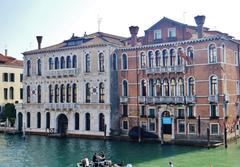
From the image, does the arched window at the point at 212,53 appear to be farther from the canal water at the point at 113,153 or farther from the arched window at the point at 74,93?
the arched window at the point at 74,93

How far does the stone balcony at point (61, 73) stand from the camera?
112ft

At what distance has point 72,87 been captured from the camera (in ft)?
113

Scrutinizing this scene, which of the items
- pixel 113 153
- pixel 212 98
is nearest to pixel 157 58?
pixel 212 98

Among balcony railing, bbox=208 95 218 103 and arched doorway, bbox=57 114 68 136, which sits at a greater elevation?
balcony railing, bbox=208 95 218 103

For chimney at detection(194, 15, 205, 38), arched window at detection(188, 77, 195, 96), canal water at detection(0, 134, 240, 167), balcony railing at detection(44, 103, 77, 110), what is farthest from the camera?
balcony railing at detection(44, 103, 77, 110)

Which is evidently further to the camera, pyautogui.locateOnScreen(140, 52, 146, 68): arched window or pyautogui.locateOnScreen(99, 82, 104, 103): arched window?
pyautogui.locateOnScreen(99, 82, 104, 103): arched window

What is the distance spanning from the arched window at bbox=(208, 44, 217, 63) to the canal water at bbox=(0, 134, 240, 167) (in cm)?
575

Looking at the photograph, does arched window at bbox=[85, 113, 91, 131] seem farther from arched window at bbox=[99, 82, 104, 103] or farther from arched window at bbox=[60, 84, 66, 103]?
arched window at bbox=[60, 84, 66, 103]

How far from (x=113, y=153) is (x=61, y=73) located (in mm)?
11754

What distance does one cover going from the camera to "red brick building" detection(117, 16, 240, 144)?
91.3ft

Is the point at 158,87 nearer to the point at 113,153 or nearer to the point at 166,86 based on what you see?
the point at 166,86

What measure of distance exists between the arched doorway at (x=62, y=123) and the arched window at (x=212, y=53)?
13804 millimetres

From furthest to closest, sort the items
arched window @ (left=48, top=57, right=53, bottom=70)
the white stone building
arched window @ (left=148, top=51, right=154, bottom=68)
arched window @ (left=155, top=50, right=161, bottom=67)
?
arched window @ (left=48, top=57, right=53, bottom=70) → the white stone building → arched window @ (left=148, top=51, right=154, bottom=68) → arched window @ (left=155, top=50, right=161, bottom=67)

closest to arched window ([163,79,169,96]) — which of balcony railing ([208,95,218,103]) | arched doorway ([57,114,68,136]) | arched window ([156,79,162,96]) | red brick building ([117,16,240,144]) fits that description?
red brick building ([117,16,240,144])
